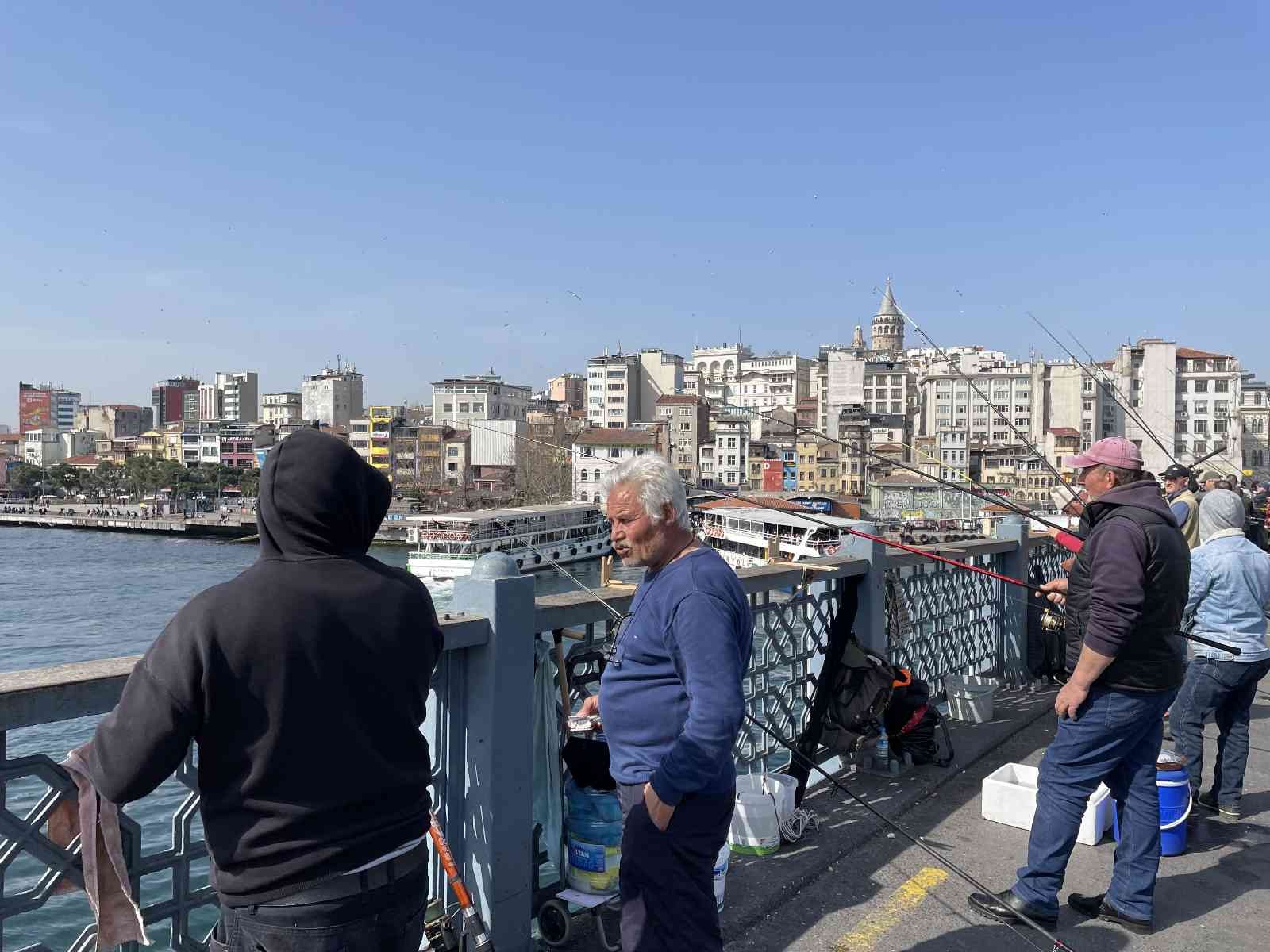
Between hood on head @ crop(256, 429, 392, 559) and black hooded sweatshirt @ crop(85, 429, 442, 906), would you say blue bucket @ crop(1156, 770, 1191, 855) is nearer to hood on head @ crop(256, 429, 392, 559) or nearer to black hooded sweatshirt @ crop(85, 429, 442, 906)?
black hooded sweatshirt @ crop(85, 429, 442, 906)

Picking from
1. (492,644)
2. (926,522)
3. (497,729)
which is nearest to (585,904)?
(497,729)

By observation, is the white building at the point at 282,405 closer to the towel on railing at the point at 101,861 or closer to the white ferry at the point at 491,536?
the white ferry at the point at 491,536

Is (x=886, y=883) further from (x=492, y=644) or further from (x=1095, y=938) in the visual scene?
(x=492, y=644)

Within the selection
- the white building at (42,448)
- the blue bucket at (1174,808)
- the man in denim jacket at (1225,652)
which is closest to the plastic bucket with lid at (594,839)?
the blue bucket at (1174,808)

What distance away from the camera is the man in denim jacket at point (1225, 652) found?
3768 millimetres

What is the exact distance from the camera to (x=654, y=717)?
2.11m

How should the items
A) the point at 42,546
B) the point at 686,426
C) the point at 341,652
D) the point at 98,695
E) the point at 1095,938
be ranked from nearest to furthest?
1. the point at 341,652
2. the point at 98,695
3. the point at 1095,938
4. the point at 42,546
5. the point at 686,426

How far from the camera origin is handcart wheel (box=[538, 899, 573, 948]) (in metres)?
2.71

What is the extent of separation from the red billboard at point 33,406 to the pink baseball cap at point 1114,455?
214m

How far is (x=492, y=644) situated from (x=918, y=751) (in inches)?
97.9

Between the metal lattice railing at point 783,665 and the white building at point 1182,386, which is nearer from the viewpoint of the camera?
the metal lattice railing at point 783,665

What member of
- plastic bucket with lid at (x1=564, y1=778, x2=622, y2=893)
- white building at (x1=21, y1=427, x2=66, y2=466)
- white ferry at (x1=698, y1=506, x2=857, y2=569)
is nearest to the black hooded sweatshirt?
plastic bucket with lid at (x1=564, y1=778, x2=622, y2=893)

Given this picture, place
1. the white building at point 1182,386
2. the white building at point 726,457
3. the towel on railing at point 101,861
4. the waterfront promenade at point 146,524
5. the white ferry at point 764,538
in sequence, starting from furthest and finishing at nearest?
the white building at point 726,457, the waterfront promenade at point 146,524, the white building at point 1182,386, the white ferry at point 764,538, the towel on railing at point 101,861

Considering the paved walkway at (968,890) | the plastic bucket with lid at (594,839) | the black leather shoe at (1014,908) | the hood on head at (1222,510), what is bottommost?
the paved walkway at (968,890)
